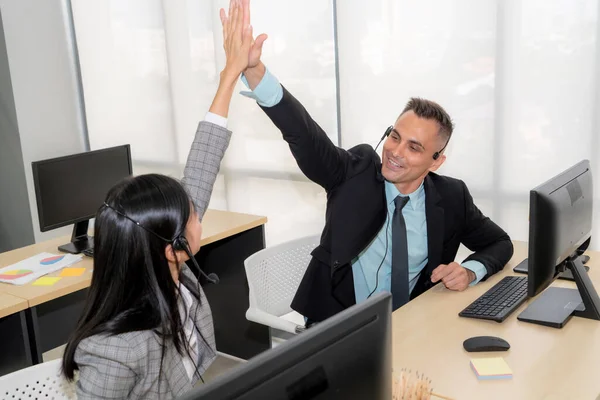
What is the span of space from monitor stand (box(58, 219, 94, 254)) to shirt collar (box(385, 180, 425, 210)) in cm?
144

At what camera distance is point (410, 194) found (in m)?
2.19

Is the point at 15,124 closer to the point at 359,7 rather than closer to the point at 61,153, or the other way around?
the point at 61,153

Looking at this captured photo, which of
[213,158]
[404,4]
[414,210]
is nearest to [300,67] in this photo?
[404,4]

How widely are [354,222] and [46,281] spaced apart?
1.27 m

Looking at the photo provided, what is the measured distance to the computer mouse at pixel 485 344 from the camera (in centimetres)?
169

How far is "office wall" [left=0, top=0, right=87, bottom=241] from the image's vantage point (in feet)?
13.5

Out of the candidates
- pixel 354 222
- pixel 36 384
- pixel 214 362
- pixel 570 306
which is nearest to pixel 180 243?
pixel 36 384

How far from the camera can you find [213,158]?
1.72 meters

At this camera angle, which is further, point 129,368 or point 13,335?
point 13,335

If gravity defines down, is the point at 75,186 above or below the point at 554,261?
above

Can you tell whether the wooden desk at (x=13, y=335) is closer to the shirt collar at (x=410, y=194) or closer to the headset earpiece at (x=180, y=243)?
the headset earpiece at (x=180, y=243)

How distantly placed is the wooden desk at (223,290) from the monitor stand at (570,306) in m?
1.51

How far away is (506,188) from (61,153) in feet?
10.1

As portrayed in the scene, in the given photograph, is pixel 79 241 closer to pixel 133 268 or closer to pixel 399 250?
pixel 399 250
